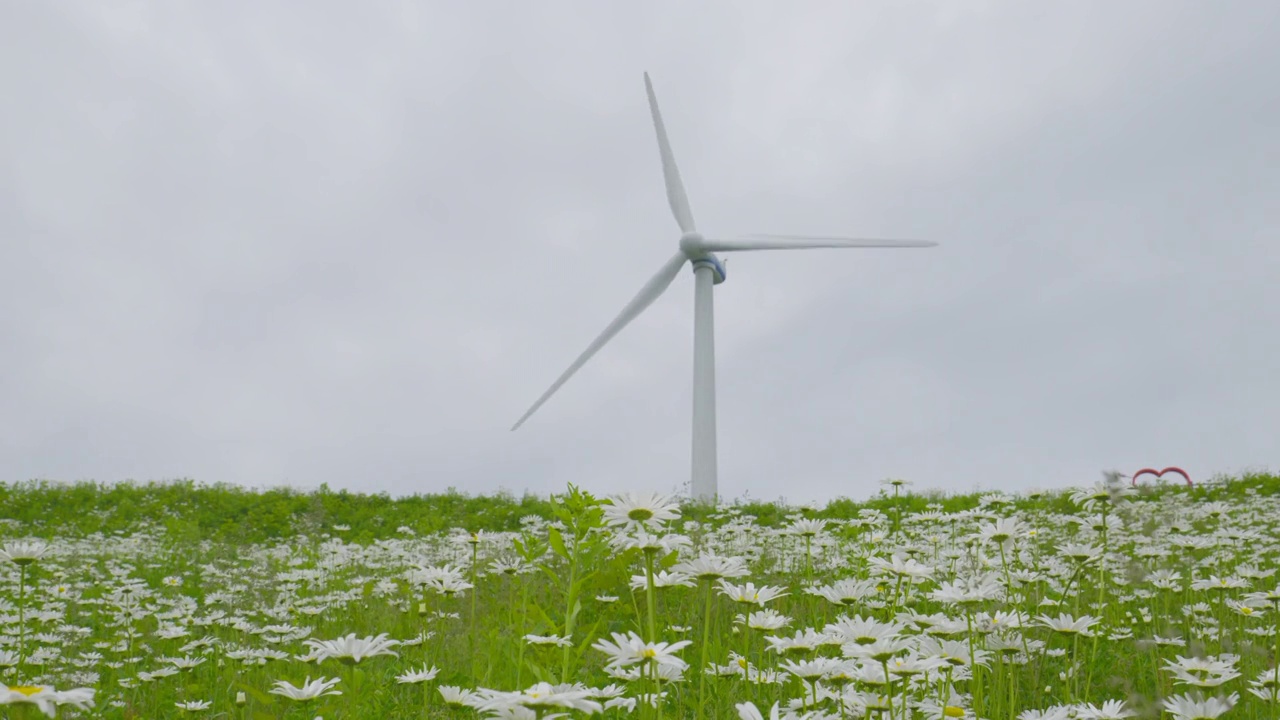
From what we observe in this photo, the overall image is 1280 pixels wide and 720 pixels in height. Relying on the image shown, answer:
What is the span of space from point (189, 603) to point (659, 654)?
258 inches

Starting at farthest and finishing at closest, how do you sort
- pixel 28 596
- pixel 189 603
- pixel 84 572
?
pixel 84 572 → pixel 28 596 → pixel 189 603

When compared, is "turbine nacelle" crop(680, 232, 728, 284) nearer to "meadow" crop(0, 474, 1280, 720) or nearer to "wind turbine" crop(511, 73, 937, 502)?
"wind turbine" crop(511, 73, 937, 502)

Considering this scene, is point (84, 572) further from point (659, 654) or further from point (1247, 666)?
point (1247, 666)

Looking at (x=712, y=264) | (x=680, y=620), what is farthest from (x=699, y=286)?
(x=680, y=620)

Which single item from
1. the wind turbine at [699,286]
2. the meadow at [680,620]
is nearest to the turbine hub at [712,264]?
the wind turbine at [699,286]

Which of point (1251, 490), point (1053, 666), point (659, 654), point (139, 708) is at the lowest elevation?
point (139, 708)

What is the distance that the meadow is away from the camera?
2.71 meters

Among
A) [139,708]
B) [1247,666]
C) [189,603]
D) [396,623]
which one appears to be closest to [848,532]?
[1247,666]

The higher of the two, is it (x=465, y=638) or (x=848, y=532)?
(x=848, y=532)

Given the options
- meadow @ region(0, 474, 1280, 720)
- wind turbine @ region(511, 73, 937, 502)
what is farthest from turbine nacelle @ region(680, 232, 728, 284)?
meadow @ region(0, 474, 1280, 720)

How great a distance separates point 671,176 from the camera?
20.5 m

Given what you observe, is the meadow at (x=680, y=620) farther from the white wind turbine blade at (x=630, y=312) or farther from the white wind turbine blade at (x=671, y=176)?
the white wind turbine blade at (x=671, y=176)

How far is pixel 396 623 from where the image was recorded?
663cm

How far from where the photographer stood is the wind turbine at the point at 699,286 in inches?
743
